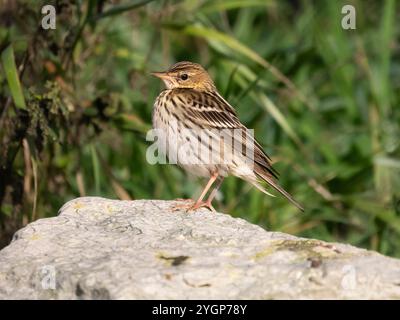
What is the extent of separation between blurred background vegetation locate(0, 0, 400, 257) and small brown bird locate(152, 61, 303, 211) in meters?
0.67

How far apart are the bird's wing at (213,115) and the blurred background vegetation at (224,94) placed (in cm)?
58

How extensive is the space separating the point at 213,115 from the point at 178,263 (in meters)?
2.53

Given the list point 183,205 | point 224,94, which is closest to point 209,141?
point 183,205

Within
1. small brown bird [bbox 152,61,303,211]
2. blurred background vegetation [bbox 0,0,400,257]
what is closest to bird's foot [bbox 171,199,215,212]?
small brown bird [bbox 152,61,303,211]

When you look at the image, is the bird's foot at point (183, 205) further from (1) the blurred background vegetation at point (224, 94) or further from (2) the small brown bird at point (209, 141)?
(1) the blurred background vegetation at point (224, 94)

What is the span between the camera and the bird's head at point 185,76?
8.02 meters

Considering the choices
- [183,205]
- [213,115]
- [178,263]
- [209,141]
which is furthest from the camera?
[213,115]

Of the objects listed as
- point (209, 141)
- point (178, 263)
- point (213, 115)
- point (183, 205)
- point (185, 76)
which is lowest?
point (178, 263)

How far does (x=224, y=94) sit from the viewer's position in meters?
8.71

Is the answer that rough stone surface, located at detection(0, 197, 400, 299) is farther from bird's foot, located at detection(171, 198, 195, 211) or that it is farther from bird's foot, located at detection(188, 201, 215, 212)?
bird's foot, located at detection(188, 201, 215, 212)

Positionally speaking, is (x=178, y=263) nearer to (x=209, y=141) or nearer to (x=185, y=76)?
(x=209, y=141)

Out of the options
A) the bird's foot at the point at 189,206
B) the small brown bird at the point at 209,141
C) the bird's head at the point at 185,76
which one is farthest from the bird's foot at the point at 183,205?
the bird's head at the point at 185,76

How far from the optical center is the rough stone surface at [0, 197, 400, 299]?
16.4 ft
